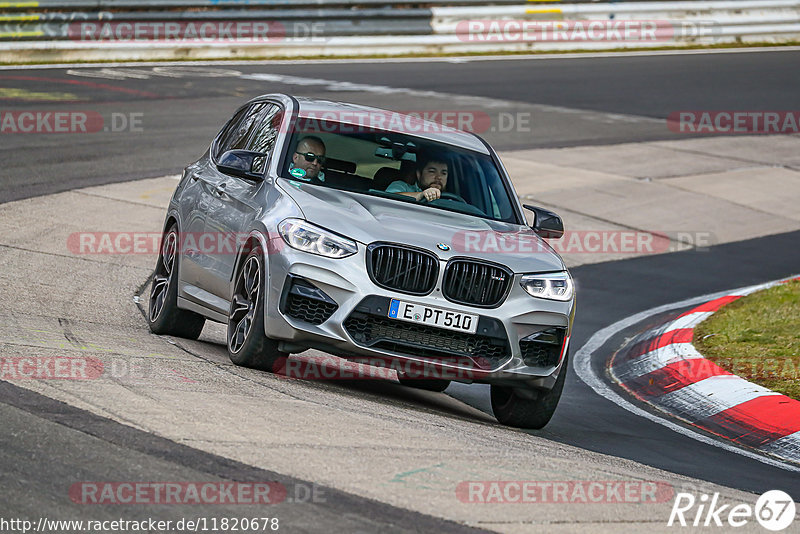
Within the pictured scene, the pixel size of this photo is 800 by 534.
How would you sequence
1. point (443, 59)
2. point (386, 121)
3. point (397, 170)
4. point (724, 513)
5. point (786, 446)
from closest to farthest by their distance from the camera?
point (724, 513) < point (786, 446) < point (397, 170) < point (386, 121) < point (443, 59)

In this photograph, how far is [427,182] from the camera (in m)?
8.62

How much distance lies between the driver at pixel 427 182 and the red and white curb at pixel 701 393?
2366 mm

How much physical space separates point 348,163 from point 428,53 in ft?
74.9

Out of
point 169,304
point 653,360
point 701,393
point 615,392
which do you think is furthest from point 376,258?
point 653,360

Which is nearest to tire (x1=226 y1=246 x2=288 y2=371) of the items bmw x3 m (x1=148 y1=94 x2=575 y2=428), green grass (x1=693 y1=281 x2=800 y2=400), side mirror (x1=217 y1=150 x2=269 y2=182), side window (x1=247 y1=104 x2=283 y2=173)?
bmw x3 m (x1=148 y1=94 x2=575 y2=428)

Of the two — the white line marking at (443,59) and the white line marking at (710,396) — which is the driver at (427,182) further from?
the white line marking at (443,59)

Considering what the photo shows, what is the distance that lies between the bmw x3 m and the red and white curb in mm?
1485

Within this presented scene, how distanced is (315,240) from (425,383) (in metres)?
2.32

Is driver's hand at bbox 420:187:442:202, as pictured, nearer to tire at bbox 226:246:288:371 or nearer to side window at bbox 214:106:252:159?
tire at bbox 226:246:288:371

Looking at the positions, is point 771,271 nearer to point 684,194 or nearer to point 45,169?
point 684,194

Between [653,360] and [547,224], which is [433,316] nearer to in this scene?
[547,224]

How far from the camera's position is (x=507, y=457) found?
6.21 m

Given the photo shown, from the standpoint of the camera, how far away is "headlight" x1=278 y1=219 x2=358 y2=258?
7.35m

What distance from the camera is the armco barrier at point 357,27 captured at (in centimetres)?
2608
